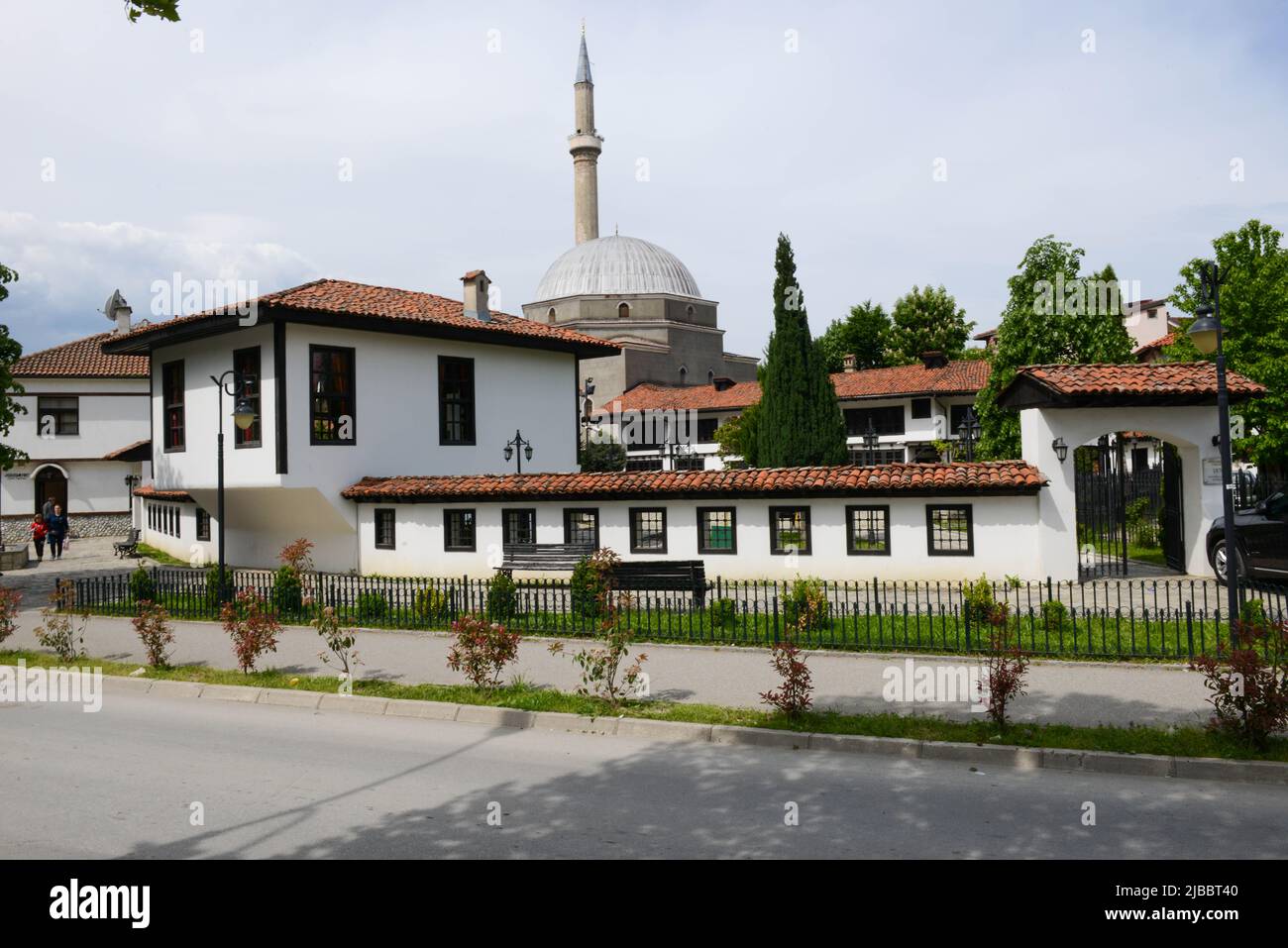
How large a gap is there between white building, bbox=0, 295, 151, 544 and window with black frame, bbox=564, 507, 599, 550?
25979 millimetres

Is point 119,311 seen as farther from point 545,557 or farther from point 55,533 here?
point 545,557

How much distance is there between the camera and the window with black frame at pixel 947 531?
17.4 metres

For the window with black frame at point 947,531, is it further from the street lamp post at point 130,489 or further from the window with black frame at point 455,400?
the street lamp post at point 130,489

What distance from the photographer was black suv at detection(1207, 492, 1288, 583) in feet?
48.2

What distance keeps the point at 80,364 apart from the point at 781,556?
115ft

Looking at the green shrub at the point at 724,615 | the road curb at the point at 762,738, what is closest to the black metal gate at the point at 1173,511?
the green shrub at the point at 724,615

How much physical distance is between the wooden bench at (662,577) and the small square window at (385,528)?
322 inches

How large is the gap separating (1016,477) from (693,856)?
13.0m

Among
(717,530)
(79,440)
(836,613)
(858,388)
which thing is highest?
(858,388)

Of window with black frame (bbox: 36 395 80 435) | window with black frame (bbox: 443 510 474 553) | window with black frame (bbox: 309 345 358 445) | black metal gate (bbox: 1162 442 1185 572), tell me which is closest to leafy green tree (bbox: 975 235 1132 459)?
black metal gate (bbox: 1162 442 1185 572)

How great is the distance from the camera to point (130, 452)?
128 ft

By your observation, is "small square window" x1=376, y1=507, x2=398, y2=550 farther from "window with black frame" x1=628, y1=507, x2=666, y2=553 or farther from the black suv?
the black suv

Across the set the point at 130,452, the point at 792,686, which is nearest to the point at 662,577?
the point at 792,686
